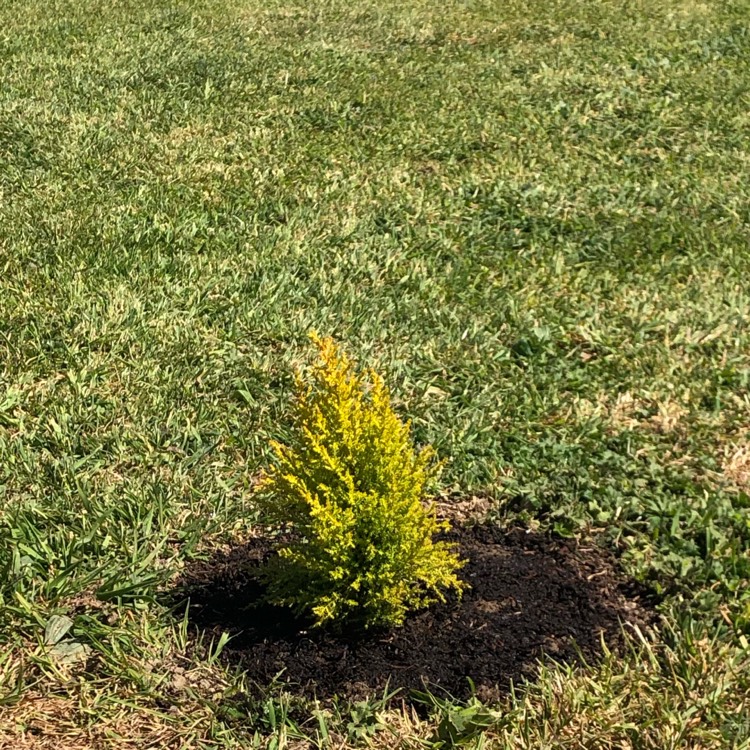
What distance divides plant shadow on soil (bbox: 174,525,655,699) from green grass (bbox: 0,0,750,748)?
0.10 meters

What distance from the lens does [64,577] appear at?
3.03 metres

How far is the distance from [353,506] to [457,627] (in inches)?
20.8

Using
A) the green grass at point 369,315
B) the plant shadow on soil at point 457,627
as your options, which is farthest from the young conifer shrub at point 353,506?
the green grass at point 369,315

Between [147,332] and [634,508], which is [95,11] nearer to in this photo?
[147,332]

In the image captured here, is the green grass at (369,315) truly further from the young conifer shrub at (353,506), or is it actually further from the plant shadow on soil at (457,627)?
the young conifer shrub at (353,506)

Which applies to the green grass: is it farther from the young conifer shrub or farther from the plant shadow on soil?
the young conifer shrub

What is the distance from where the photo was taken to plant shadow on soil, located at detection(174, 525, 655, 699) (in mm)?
2709

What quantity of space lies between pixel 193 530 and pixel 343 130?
4.38 metres

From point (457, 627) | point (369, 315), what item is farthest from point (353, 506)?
point (369, 315)

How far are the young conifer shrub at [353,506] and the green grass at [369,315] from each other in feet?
1.09

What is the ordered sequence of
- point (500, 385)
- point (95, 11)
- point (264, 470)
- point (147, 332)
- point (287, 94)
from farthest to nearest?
1. point (95, 11)
2. point (287, 94)
3. point (147, 332)
4. point (500, 385)
5. point (264, 470)

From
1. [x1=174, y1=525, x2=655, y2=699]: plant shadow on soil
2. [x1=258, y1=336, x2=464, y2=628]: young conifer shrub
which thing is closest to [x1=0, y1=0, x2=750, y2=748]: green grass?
[x1=174, y1=525, x2=655, y2=699]: plant shadow on soil

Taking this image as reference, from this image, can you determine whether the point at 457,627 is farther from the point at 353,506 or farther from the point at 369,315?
the point at 369,315

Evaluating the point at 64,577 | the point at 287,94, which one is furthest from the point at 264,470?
the point at 287,94
